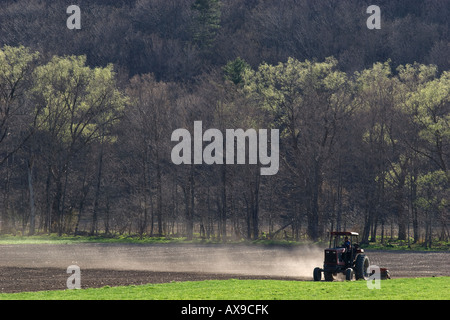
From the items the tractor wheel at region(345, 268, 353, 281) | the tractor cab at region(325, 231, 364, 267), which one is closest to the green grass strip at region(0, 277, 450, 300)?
the tractor wheel at region(345, 268, 353, 281)

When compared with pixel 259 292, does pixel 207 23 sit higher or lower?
higher

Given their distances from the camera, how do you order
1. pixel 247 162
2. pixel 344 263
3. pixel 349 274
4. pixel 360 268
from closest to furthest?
pixel 349 274, pixel 360 268, pixel 344 263, pixel 247 162

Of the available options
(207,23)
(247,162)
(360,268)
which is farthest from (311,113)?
(207,23)

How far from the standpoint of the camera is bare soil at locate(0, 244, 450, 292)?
3847 centimetres

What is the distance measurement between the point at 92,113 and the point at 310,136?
28527mm

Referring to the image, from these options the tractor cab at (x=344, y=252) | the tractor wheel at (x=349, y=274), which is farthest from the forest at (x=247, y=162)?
the tractor wheel at (x=349, y=274)

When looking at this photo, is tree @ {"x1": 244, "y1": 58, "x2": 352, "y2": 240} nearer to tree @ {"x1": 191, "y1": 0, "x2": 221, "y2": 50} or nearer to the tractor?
the tractor

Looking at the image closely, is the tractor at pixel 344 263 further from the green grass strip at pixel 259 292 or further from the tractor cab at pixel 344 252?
the green grass strip at pixel 259 292

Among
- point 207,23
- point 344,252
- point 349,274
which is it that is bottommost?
point 349,274

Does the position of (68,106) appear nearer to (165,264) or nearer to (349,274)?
(165,264)

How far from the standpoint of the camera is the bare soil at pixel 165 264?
3847 cm

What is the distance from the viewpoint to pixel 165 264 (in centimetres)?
4988

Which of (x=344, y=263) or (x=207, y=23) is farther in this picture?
(x=207, y=23)
